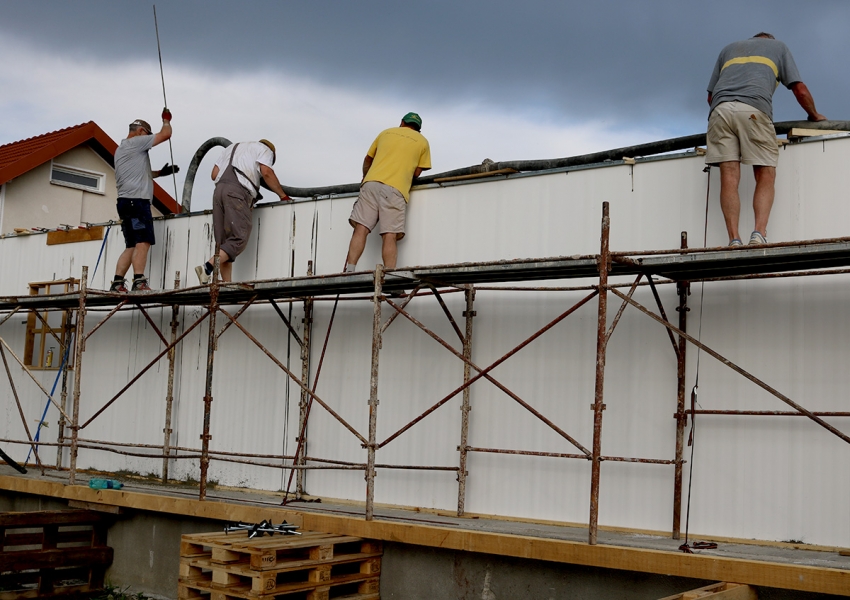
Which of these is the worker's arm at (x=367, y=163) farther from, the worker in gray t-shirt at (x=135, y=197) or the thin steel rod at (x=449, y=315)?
the worker in gray t-shirt at (x=135, y=197)

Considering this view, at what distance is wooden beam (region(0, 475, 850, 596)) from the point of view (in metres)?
6.27

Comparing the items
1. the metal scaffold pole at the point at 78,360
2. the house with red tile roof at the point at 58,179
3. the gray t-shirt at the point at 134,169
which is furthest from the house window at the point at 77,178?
the metal scaffold pole at the point at 78,360

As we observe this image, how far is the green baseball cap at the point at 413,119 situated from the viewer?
34.2 feet

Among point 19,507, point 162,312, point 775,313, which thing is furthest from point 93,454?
point 775,313

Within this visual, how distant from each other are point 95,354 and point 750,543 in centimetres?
864

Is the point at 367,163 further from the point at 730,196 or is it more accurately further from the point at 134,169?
the point at 730,196

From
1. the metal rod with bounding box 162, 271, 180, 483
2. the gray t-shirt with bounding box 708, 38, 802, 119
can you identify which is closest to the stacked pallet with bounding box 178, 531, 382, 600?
the metal rod with bounding box 162, 271, 180, 483

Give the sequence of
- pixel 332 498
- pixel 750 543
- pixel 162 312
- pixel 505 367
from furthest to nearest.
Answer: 1. pixel 162 312
2. pixel 332 498
3. pixel 505 367
4. pixel 750 543

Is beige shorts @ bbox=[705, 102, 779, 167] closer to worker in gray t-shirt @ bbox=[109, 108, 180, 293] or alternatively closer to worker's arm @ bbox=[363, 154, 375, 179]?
worker's arm @ bbox=[363, 154, 375, 179]

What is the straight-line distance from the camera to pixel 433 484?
9.47m

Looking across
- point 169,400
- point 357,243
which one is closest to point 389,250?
point 357,243

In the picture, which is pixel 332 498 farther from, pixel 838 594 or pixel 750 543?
pixel 838 594

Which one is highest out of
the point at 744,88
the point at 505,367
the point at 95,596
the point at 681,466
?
the point at 744,88

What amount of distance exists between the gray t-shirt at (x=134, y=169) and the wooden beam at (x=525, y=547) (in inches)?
142
